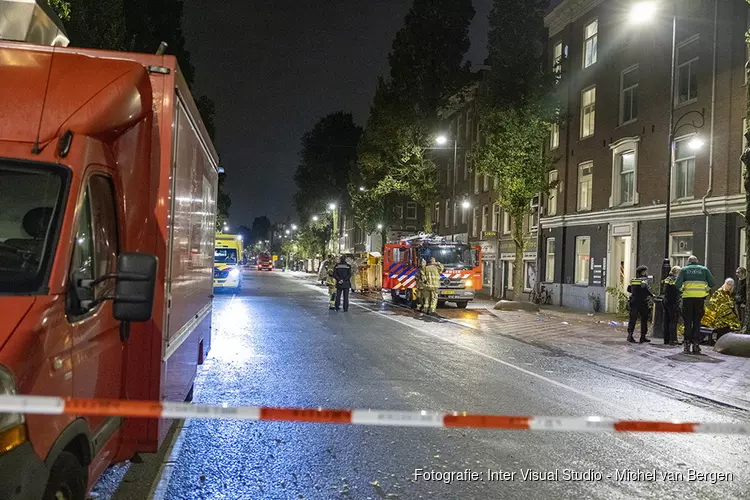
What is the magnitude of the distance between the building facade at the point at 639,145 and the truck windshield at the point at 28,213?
53.5 ft

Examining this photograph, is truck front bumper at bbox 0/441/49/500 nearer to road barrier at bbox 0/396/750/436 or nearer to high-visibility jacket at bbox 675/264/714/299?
road barrier at bbox 0/396/750/436

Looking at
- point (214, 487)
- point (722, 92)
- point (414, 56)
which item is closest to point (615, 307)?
point (722, 92)

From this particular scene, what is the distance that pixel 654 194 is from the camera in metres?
24.5

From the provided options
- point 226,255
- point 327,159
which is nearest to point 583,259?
point 226,255

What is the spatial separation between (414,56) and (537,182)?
47.1ft

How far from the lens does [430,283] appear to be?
22641 millimetres

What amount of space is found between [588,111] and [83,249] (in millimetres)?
28716

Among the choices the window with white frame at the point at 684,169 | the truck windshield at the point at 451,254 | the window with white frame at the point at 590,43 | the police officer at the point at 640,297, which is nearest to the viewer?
the police officer at the point at 640,297

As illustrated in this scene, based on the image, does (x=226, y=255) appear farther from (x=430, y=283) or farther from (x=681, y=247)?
(x=681, y=247)

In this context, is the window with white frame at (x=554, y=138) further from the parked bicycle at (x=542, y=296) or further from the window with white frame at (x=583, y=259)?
the parked bicycle at (x=542, y=296)

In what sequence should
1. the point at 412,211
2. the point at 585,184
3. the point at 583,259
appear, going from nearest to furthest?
1. the point at 583,259
2. the point at 585,184
3. the point at 412,211

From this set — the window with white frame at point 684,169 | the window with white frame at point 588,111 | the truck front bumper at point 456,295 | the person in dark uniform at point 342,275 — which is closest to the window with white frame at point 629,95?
the window with white frame at point 588,111

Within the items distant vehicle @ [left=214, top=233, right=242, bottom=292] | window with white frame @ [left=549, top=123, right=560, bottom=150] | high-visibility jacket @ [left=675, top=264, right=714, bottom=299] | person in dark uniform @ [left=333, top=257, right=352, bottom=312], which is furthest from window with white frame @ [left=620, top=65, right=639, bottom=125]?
distant vehicle @ [left=214, top=233, right=242, bottom=292]

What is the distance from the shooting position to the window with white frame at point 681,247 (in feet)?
73.8
